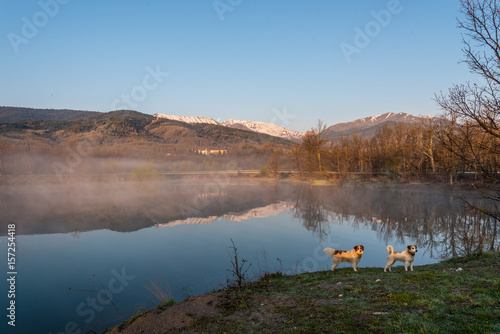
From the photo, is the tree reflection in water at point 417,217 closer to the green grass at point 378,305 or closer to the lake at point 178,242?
the lake at point 178,242

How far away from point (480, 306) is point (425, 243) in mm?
12311

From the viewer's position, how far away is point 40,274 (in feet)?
44.4

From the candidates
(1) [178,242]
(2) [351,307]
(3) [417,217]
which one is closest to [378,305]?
(2) [351,307]

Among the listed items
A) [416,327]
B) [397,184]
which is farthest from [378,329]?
[397,184]

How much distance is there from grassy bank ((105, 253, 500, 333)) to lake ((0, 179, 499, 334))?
2.78 m

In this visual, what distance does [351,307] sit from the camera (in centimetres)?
606

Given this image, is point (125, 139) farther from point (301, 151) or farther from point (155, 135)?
point (301, 151)

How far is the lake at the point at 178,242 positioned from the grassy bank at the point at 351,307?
9.12ft

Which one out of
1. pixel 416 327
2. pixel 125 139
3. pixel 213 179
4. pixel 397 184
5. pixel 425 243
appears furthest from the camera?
pixel 125 139

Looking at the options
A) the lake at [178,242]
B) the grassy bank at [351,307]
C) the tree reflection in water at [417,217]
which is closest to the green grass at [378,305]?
the grassy bank at [351,307]

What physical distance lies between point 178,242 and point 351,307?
1486 cm

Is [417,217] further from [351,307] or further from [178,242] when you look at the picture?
[351,307]

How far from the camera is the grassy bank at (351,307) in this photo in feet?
16.3

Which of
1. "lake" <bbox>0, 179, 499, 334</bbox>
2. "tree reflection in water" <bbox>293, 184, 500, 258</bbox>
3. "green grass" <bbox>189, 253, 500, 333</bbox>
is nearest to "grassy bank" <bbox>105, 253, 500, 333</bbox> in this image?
"green grass" <bbox>189, 253, 500, 333</bbox>
